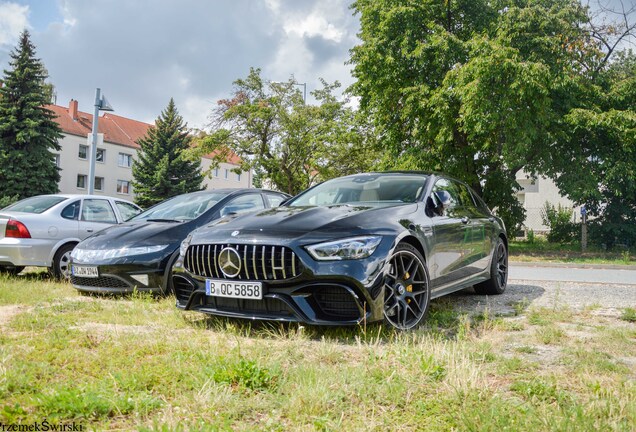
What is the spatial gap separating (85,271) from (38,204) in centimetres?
260

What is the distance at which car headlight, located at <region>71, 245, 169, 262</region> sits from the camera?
6.36m

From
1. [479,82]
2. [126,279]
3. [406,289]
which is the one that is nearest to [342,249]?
[406,289]

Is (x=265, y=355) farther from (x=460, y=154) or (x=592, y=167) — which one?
(x=592, y=167)

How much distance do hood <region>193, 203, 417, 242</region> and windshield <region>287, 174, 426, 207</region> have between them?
43 centimetres

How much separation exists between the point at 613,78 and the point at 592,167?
367cm

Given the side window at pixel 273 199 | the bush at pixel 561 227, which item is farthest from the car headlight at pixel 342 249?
the bush at pixel 561 227

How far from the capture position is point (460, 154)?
20.2 m

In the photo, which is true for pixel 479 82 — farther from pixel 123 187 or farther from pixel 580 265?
pixel 123 187

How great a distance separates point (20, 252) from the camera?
25.2ft

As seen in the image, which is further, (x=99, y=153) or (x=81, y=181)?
(x=99, y=153)

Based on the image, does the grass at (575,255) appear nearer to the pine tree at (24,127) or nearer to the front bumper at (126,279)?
the front bumper at (126,279)

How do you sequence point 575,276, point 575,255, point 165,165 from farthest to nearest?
point 165,165 → point 575,255 → point 575,276

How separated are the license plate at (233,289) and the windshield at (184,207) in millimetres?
2766

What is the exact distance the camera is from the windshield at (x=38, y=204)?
27.3ft
